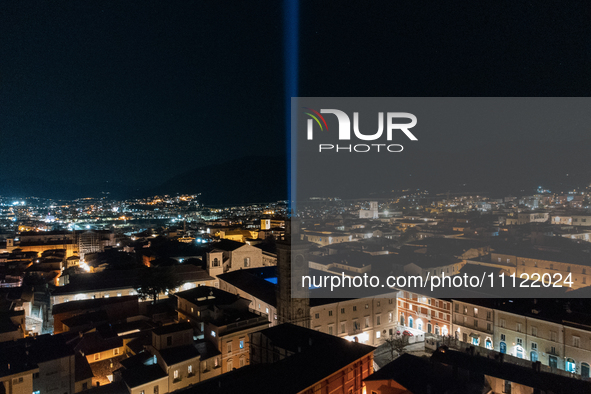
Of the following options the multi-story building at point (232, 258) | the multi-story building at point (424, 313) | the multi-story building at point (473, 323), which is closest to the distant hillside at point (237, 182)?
the multi-story building at point (232, 258)

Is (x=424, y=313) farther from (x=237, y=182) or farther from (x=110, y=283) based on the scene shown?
(x=237, y=182)

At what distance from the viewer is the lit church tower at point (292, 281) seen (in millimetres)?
14117

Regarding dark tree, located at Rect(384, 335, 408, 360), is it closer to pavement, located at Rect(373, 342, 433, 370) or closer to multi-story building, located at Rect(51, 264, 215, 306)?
pavement, located at Rect(373, 342, 433, 370)

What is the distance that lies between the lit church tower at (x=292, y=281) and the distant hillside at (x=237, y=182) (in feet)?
424

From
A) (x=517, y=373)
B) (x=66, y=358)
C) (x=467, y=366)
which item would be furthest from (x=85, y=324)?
(x=517, y=373)

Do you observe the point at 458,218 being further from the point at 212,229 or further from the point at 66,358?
the point at 66,358

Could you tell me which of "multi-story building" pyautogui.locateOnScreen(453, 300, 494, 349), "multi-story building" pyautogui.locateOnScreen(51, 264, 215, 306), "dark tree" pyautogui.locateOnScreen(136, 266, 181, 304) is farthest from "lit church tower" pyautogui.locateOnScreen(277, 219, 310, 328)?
"multi-story building" pyautogui.locateOnScreen(51, 264, 215, 306)

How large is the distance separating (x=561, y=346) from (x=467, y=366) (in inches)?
229

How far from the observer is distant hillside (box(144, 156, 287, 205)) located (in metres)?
151

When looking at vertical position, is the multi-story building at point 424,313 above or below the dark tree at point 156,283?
below

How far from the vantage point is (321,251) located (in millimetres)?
32406

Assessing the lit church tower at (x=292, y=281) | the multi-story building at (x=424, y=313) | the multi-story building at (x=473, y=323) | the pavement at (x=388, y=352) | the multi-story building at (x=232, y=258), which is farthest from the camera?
the multi-story building at (x=232, y=258)

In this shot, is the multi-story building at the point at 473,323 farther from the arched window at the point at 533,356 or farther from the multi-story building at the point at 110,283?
the multi-story building at the point at 110,283

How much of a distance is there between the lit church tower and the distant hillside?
129304 mm
